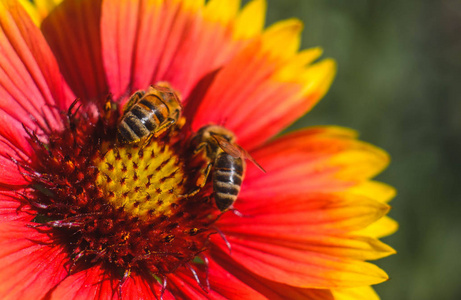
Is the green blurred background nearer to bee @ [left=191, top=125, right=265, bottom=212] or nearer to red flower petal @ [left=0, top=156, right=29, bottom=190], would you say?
bee @ [left=191, top=125, right=265, bottom=212]

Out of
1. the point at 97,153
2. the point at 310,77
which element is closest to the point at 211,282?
the point at 97,153

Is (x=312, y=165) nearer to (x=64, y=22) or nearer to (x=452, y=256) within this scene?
(x=64, y=22)

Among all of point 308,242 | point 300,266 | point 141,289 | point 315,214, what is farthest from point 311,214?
point 141,289

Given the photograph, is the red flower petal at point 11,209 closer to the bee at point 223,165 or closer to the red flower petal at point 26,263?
the red flower petal at point 26,263

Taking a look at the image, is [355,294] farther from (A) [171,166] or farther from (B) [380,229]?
(A) [171,166]

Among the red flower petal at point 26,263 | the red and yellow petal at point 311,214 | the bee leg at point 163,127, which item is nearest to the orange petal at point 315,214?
the red and yellow petal at point 311,214

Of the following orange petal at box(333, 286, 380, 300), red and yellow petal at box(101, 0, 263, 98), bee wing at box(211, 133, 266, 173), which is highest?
red and yellow petal at box(101, 0, 263, 98)

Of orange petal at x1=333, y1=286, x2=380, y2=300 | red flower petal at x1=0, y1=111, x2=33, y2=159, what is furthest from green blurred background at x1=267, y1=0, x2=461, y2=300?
red flower petal at x1=0, y1=111, x2=33, y2=159
